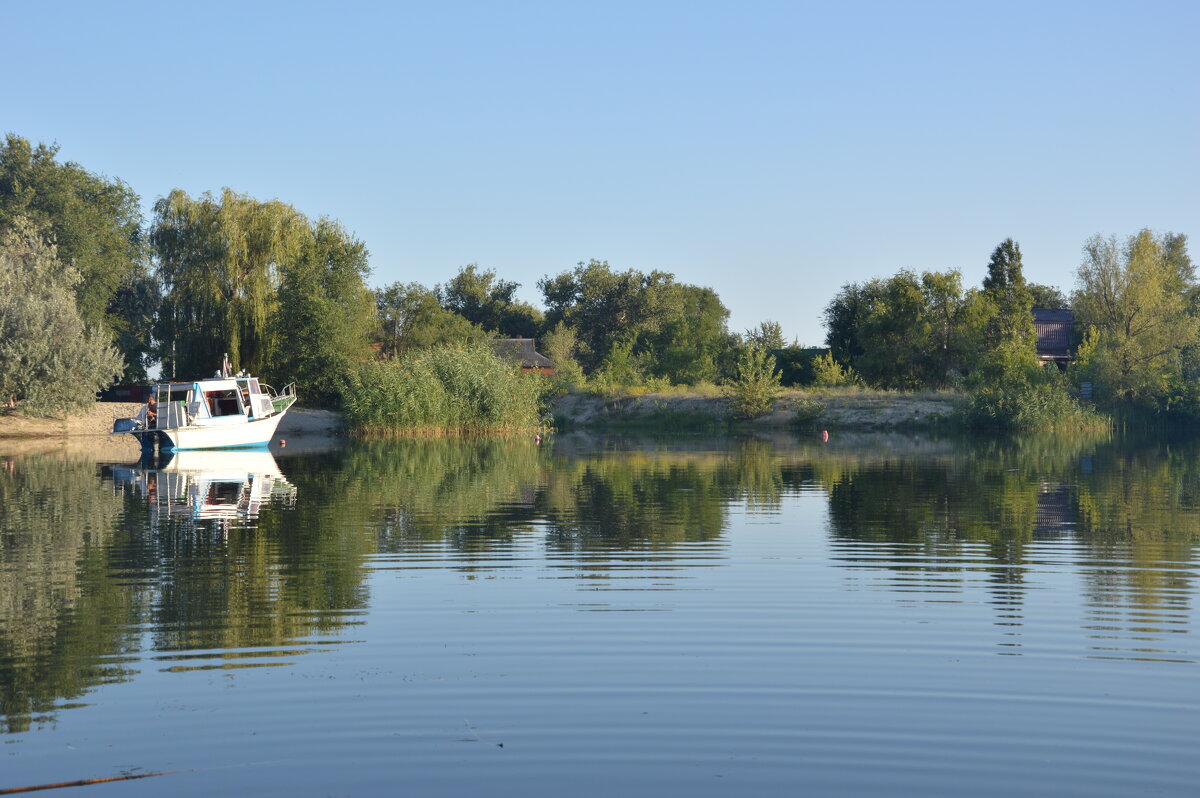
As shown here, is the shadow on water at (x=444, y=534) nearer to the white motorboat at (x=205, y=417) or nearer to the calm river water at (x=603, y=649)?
the calm river water at (x=603, y=649)

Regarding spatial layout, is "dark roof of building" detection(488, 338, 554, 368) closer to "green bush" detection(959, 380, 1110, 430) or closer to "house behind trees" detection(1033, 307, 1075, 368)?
"house behind trees" detection(1033, 307, 1075, 368)

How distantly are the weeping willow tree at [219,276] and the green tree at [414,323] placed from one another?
68.6 feet

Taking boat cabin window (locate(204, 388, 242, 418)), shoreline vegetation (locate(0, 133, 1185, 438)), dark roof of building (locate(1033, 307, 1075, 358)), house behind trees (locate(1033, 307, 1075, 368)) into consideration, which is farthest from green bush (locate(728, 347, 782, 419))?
boat cabin window (locate(204, 388, 242, 418))

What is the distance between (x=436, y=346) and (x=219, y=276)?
1299 cm

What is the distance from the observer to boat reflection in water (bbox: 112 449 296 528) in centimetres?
2045

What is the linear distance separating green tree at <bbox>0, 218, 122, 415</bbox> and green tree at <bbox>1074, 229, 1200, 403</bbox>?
51.0 m

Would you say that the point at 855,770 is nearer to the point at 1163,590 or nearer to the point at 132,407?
the point at 1163,590

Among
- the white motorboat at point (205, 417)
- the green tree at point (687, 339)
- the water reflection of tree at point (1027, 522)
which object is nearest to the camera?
the water reflection of tree at point (1027, 522)

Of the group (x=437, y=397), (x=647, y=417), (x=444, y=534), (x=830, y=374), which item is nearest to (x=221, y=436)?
(x=437, y=397)

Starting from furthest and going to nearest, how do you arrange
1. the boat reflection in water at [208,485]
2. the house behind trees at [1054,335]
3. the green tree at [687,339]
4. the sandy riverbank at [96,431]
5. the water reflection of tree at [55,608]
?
the house behind trees at [1054,335] → the green tree at [687,339] → the sandy riverbank at [96,431] → the boat reflection in water at [208,485] → the water reflection of tree at [55,608]

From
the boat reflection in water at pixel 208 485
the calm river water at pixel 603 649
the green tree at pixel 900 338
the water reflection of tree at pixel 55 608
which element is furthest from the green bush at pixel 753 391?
the water reflection of tree at pixel 55 608

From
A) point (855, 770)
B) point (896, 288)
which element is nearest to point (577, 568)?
point (855, 770)

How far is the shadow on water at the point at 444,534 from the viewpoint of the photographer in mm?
10062

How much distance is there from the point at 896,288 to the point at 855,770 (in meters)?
63.6
